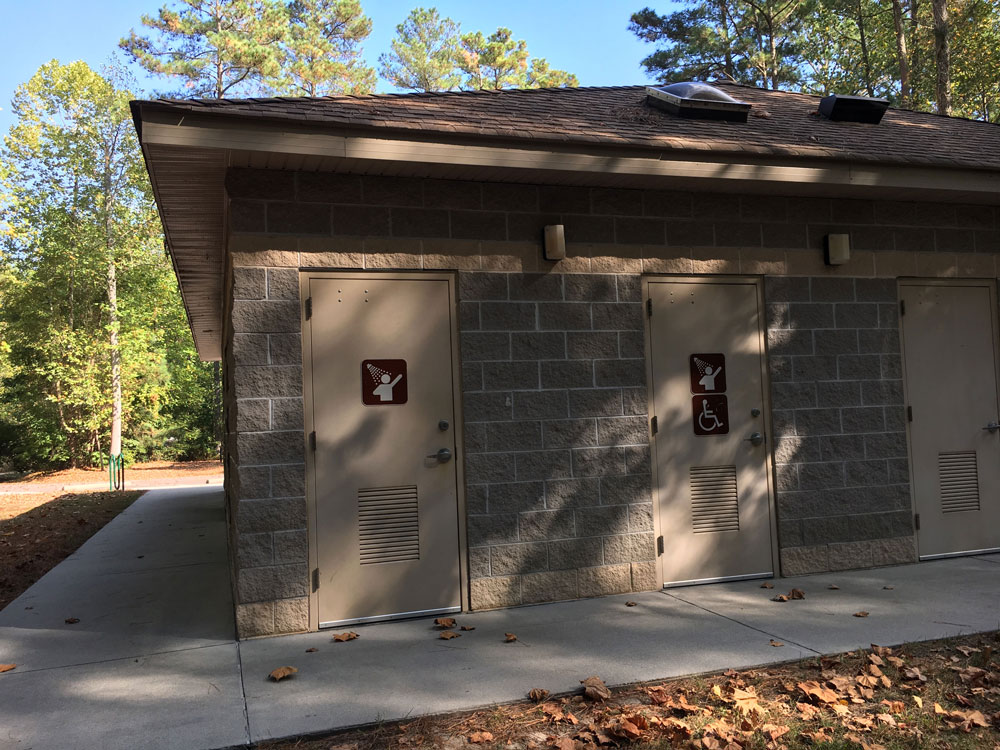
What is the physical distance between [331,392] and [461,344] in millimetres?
958

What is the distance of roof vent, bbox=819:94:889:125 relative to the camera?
25.1 ft

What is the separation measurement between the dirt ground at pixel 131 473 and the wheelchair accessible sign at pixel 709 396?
19.2m

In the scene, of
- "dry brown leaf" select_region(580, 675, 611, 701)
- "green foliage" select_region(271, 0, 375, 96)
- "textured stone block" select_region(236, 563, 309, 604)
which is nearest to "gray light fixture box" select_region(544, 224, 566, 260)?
"textured stone block" select_region(236, 563, 309, 604)

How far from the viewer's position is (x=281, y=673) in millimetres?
4062

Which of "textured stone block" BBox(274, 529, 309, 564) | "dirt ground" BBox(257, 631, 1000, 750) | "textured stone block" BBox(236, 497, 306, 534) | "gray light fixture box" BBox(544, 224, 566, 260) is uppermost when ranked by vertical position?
"gray light fixture box" BBox(544, 224, 566, 260)

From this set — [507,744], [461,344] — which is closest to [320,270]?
[461,344]

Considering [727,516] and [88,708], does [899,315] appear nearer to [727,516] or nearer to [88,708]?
[727,516]

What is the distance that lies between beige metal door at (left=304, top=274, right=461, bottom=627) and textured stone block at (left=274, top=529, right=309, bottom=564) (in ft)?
0.27

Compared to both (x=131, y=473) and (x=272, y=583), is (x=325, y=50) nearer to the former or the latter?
(x=131, y=473)

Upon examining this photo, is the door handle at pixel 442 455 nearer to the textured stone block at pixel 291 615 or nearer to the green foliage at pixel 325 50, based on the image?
the textured stone block at pixel 291 615

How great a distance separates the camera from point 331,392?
17.0 feet

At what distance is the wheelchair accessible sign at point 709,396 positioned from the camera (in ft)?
19.8

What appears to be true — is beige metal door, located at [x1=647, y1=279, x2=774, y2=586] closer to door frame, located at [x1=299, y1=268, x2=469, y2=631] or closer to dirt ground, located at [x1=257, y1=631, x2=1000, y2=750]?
door frame, located at [x1=299, y1=268, x2=469, y2=631]

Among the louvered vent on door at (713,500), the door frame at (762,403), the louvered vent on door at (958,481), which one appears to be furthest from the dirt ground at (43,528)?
the louvered vent on door at (958,481)
